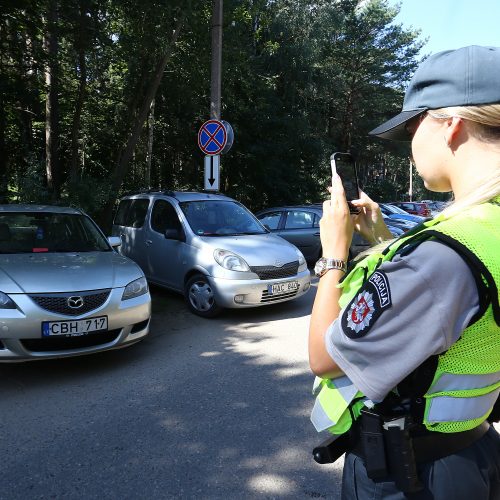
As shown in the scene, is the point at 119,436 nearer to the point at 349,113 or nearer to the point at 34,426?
the point at 34,426

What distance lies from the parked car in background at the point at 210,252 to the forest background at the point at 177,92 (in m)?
2.12

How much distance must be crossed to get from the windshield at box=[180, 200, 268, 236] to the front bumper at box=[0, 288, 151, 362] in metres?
2.45

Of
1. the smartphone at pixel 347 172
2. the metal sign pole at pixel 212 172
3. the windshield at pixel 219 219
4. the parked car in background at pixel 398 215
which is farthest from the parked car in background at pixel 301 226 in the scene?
the smartphone at pixel 347 172

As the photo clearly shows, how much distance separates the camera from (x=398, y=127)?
1.35m

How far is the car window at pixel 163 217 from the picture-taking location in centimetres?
731

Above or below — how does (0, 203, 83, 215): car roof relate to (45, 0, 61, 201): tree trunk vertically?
below

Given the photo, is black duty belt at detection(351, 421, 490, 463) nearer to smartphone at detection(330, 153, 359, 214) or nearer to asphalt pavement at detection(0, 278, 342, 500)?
smartphone at detection(330, 153, 359, 214)

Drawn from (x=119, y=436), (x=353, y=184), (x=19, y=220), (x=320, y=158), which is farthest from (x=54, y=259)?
(x=320, y=158)

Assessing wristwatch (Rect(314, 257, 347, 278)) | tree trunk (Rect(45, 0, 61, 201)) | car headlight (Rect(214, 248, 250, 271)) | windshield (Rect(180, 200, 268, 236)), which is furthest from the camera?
tree trunk (Rect(45, 0, 61, 201))

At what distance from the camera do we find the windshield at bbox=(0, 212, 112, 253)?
17.3 ft

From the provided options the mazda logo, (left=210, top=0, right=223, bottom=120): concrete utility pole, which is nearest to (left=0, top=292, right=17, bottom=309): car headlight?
the mazda logo

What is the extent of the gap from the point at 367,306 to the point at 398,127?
57 centimetres

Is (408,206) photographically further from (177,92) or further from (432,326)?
(432,326)

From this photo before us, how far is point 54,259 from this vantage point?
16.2 feet
